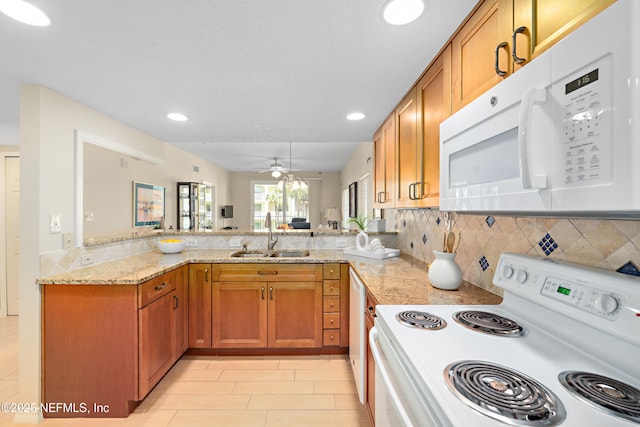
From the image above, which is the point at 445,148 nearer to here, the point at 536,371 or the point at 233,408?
the point at 536,371

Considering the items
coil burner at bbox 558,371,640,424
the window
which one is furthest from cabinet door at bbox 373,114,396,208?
the window

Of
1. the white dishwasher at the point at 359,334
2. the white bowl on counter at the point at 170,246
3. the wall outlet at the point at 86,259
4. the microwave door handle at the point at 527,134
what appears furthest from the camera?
the white bowl on counter at the point at 170,246

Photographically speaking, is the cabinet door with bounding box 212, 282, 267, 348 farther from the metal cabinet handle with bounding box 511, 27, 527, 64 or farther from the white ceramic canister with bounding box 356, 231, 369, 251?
the metal cabinet handle with bounding box 511, 27, 527, 64

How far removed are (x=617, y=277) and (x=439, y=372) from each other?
53 cm

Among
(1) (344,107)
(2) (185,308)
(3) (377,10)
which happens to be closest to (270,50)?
(3) (377,10)

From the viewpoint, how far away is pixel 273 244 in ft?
9.74

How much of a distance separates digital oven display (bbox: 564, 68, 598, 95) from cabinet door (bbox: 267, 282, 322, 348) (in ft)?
7.05

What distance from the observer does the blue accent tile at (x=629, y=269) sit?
32.3 inches

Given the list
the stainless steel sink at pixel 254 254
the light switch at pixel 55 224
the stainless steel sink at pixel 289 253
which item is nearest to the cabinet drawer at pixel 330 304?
the stainless steel sink at pixel 289 253

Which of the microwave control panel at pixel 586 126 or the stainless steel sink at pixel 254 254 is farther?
the stainless steel sink at pixel 254 254

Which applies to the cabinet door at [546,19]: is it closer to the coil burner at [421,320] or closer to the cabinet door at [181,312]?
the coil burner at [421,320]

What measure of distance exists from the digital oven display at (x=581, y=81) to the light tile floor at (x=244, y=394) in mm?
1950

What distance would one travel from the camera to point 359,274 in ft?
6.30

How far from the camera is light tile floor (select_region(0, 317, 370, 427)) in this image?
1780 mm
